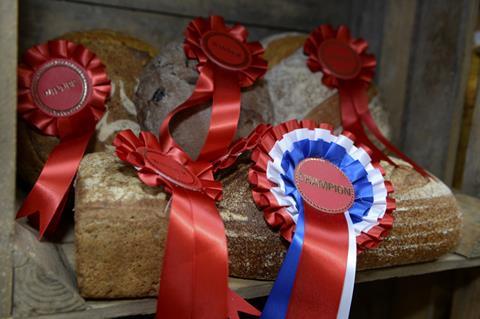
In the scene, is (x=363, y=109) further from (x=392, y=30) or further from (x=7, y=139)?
(x=7, y=139)

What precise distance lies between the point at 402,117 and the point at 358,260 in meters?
0.85

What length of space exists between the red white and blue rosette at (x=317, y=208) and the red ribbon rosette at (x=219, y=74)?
0.50 ft

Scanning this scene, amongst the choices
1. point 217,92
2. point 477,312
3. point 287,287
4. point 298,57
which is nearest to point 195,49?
point 217,92

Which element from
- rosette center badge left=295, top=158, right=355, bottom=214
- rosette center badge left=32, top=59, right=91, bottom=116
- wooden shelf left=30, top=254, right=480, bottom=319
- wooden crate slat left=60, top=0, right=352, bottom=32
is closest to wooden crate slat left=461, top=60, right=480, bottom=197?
wooden shelf left=30, top=254, right=480, bottom=319

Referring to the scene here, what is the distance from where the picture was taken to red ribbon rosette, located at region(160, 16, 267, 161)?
1.06 meters

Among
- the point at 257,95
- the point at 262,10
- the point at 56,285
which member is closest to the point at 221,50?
the point at 257,95

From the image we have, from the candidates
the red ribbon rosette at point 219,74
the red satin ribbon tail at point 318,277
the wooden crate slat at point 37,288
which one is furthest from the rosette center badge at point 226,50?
the wooden crate slat at point 37,288

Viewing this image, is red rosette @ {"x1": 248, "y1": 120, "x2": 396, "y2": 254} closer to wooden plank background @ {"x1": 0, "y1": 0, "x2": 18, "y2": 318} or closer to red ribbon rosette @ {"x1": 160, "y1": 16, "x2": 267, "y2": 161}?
red ribbon rosette @ {"x1": 160, "y1": 16, "x2": 267, "y2": 161}

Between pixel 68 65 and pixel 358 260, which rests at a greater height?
pixel 68 65

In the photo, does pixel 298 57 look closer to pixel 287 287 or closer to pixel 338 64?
pixel 338 64

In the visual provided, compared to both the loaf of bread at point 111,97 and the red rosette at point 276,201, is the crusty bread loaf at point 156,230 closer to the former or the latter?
the red rosette at point 276,201

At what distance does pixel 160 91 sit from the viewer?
1159mm

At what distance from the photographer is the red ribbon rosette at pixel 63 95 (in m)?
1.07

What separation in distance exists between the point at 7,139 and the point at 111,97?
526mm
